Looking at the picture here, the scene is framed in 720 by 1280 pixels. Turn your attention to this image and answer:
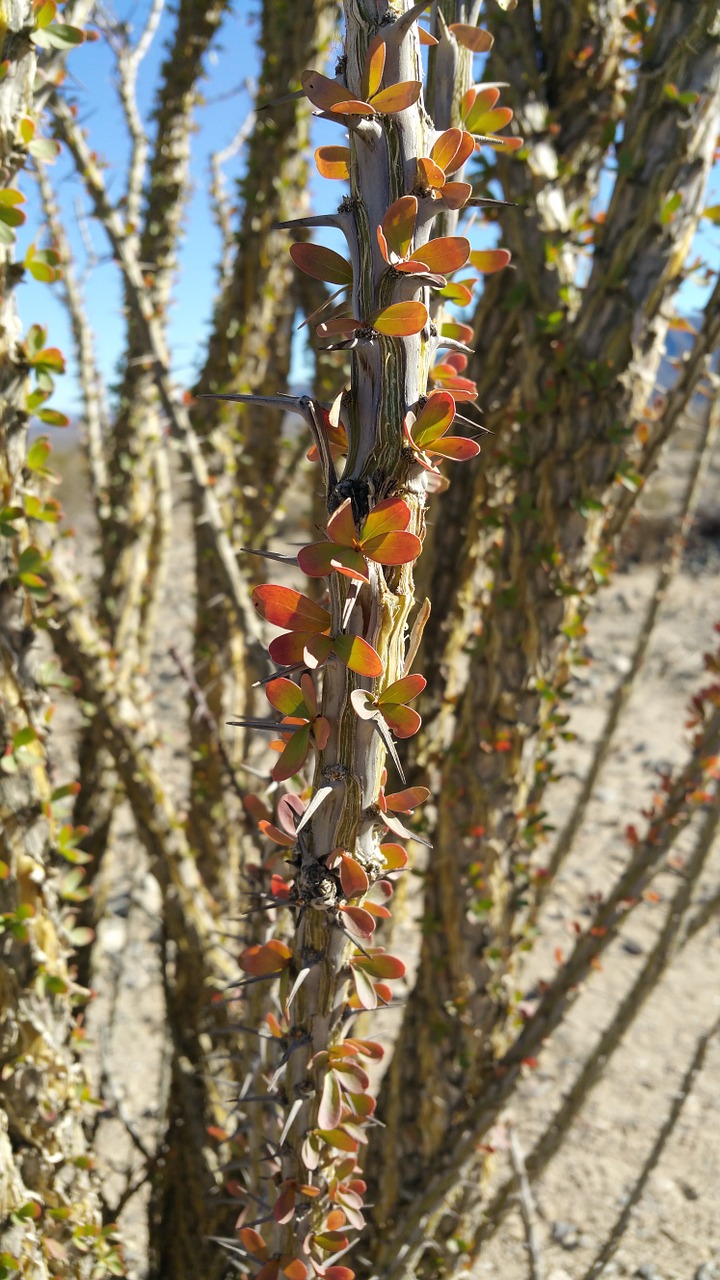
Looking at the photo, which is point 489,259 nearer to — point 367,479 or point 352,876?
point 367,479

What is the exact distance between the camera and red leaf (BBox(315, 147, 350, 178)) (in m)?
0.63

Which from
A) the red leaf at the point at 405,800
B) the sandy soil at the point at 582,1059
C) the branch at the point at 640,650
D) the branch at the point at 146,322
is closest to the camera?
the red leaf at the point at 405,800

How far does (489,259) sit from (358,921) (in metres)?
0.59

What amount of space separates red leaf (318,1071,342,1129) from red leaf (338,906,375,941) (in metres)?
0.18

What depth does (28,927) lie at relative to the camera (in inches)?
43.2

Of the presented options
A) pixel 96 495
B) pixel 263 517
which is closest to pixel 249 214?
pixel 263 517

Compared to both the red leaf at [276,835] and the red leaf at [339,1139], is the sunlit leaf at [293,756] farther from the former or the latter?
the red leaf at [339,1139]

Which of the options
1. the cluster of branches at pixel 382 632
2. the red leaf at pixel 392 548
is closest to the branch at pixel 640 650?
the cluster of branches at pixel 382 632

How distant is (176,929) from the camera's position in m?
2.01

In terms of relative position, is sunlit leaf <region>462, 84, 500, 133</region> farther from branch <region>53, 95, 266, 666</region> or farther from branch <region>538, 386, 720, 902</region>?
branch <region>538, 386, 720, 902</region>

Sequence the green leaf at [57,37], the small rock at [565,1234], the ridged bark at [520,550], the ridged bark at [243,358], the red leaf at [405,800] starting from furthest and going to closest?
the small rock at [565,1234]
the ridged bark at [243,358]
the ridged bark at [520,550]
the green leaf at [57,37]
the red leaf at [405,800]

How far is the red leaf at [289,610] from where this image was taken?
0.59 meters

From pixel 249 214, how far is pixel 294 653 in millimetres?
2535

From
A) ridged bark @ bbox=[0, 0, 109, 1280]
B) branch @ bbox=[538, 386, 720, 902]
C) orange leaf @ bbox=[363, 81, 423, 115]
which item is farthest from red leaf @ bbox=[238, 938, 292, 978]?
branch @ bbox=[538, 386, 720, 902]
